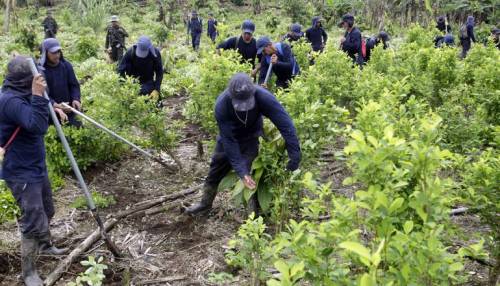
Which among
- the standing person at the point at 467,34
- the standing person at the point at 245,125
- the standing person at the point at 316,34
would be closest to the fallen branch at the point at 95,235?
the standing person at the point at 245,125

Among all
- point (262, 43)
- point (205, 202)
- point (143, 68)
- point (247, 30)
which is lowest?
point (205, 202)

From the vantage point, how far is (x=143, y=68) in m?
7.22

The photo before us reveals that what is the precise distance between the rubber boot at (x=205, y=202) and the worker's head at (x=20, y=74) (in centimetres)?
217

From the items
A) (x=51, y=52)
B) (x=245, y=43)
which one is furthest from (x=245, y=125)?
(x=245, y=43)

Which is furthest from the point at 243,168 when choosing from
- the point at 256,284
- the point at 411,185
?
the point at 411,185

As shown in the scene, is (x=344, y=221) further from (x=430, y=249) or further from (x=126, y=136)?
(x=126, y=136)

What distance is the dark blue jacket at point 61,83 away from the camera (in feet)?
20.4

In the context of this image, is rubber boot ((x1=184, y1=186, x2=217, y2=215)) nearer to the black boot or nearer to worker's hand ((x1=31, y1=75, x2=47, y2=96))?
the black boot

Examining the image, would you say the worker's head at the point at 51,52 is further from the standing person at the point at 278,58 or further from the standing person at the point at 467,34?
the standing person at the point at 467,34

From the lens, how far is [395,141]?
7.66ft

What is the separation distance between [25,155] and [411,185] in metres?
3.14

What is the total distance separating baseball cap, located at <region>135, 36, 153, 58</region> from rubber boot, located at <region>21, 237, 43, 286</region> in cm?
349

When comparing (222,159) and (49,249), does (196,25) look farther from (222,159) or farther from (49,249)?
(49,249)

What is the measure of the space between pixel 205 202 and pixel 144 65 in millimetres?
2722
